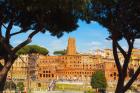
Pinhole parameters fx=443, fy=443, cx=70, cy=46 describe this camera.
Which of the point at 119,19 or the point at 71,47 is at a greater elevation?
the point at 71,47

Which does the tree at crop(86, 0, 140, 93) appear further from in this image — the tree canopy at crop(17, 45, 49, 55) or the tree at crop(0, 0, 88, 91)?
the tree canopy at crop(17, 45, 49, 55)

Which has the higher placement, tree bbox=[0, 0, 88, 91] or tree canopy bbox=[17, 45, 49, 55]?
tree canopy bbox=[17, 45, 49, 55]

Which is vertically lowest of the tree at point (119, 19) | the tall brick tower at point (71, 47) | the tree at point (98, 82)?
the tree at point (119, 19)

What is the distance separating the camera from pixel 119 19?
13.3 metres

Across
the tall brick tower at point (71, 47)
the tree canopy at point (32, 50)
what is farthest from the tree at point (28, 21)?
the tall brick tower at point (71, 47)

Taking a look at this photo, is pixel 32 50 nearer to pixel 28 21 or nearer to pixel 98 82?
pixel 98 82

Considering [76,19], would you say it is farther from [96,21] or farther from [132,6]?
[132,6]

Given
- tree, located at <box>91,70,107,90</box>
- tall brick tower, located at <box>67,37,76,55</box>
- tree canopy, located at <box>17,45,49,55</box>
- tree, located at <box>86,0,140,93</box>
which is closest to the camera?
tree, located at <box>86,0,140,93</box>

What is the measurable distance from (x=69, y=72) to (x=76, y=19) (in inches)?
3568

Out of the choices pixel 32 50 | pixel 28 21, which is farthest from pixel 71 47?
pixel 28 21

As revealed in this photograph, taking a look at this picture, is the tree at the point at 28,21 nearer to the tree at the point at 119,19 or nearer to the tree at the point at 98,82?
the tree at the point at 119,19

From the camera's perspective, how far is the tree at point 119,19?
42.8ft

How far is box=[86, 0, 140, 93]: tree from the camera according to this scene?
13031mm

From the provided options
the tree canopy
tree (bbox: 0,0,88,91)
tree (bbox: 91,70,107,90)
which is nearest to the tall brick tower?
the tree canopy
